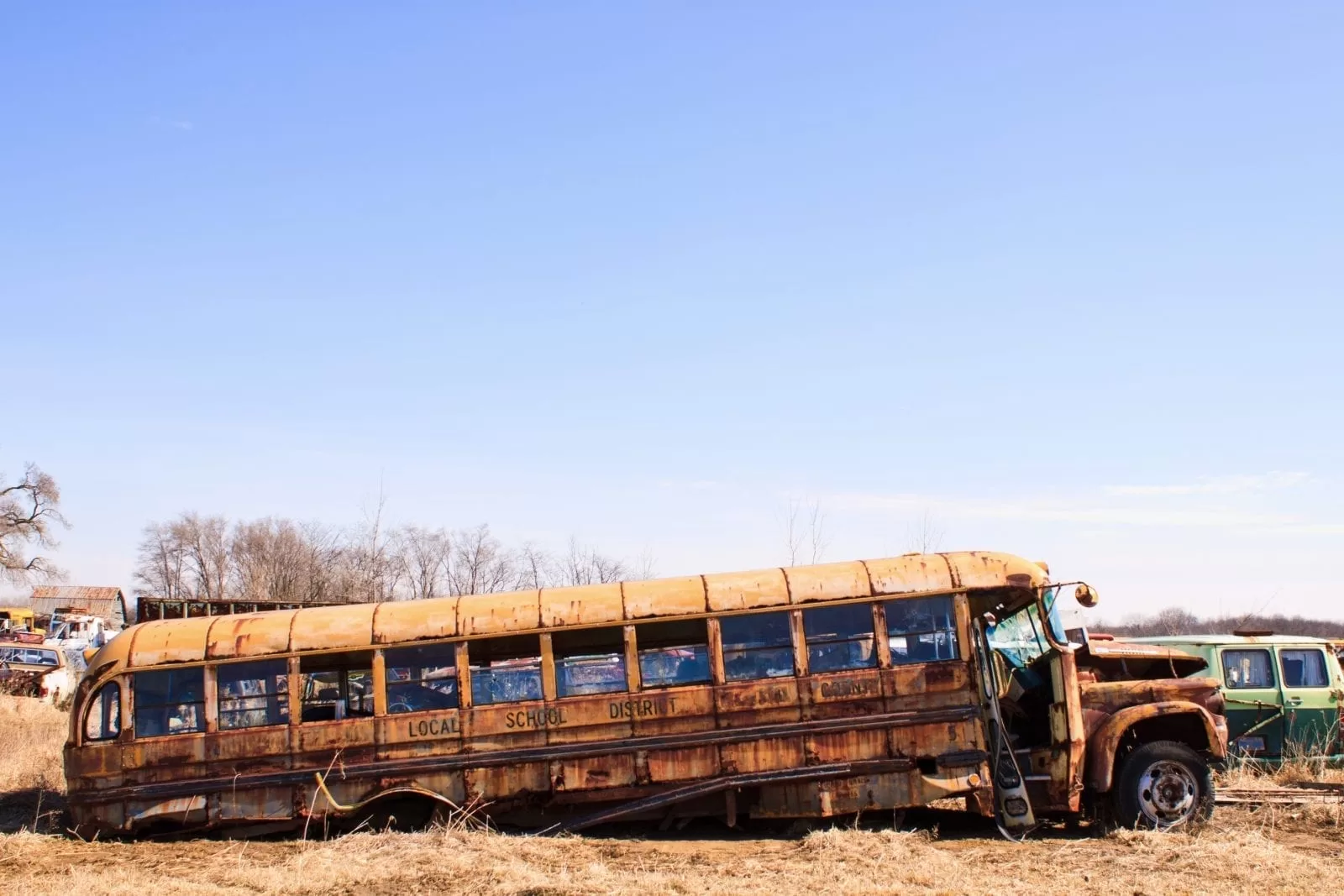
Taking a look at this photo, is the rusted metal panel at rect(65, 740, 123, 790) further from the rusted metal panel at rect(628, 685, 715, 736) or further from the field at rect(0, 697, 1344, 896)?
the rusted metal panel at rect(628, 685, 715, 736)

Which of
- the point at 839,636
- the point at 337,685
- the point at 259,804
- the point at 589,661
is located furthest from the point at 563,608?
the point at 259,804

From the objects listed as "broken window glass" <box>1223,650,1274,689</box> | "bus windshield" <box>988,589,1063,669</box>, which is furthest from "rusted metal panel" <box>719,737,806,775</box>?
"broken window glass" <box>1223,650,1274,689</box>

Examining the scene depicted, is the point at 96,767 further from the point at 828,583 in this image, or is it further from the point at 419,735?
the point at 828,583

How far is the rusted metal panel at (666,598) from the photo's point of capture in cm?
1048

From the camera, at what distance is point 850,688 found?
406 inches

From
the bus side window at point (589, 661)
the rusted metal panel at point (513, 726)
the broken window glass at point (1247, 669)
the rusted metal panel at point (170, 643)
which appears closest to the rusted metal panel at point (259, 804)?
the rusted metal panel at point (170, 643)

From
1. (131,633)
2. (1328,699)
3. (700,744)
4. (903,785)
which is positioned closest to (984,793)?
(903,785)

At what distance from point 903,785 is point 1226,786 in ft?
14.0

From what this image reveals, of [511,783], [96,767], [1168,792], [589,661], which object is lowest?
[1168,792]

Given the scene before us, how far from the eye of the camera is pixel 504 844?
9.50m

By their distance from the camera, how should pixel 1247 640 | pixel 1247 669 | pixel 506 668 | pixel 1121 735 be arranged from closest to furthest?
pixel 1121 735, pixel 506 668, pixel 1247 669, pixel 1247 640

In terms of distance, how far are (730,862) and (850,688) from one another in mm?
1993

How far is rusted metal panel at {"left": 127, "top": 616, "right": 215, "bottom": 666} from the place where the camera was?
1069 cm

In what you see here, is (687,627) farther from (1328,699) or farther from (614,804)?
(1328,699)
